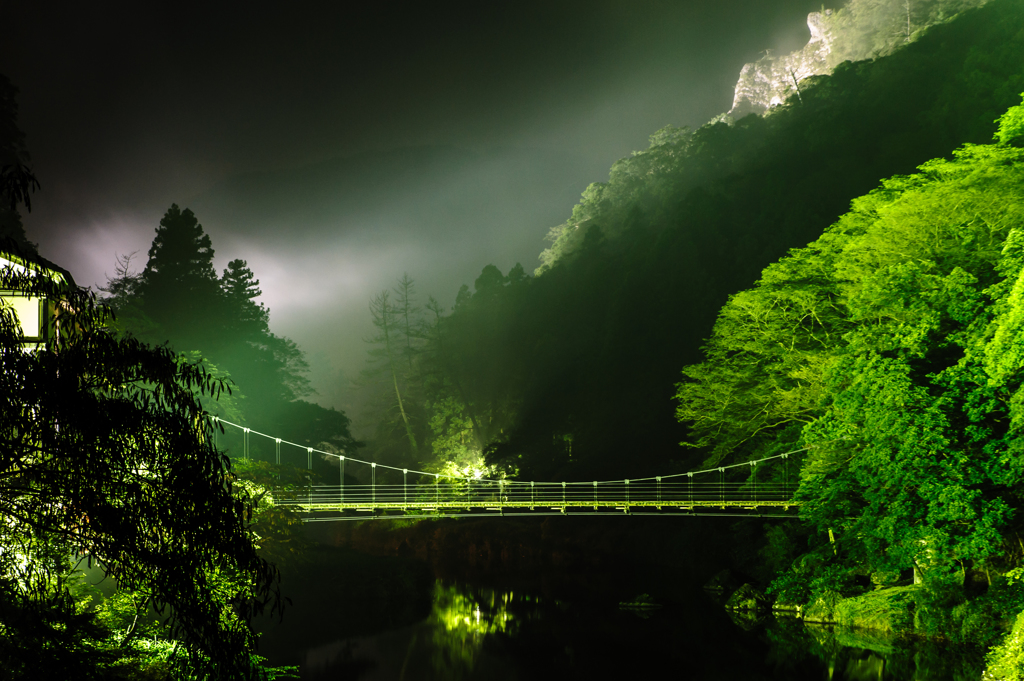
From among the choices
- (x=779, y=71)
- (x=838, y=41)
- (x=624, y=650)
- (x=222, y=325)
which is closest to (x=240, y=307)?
(x=222, y=325)

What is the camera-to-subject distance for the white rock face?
48.4 meters

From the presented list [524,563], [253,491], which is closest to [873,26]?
[524,563]

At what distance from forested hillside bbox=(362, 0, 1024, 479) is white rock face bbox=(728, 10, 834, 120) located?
14.3 m

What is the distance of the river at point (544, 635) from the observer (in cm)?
1110

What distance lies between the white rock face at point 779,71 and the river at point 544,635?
40032 millimetres

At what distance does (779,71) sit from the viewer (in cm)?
5378

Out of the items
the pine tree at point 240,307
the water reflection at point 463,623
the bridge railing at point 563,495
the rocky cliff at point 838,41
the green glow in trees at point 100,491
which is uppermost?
the rocky cliff at point 838,41

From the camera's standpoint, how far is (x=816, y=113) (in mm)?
31594

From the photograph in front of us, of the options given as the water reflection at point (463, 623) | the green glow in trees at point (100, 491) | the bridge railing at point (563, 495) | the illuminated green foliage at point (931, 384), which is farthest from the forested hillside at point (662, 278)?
the green glow in trees at point (100, 491)

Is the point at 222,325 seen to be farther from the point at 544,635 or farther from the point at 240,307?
the point at 544,635

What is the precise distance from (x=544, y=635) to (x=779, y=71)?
1999 inches

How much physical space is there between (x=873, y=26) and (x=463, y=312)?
30.1 meters

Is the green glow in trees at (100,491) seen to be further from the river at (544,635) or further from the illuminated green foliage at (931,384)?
the river at (544,635)

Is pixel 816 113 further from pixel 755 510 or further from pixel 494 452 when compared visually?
pixel 755 510
